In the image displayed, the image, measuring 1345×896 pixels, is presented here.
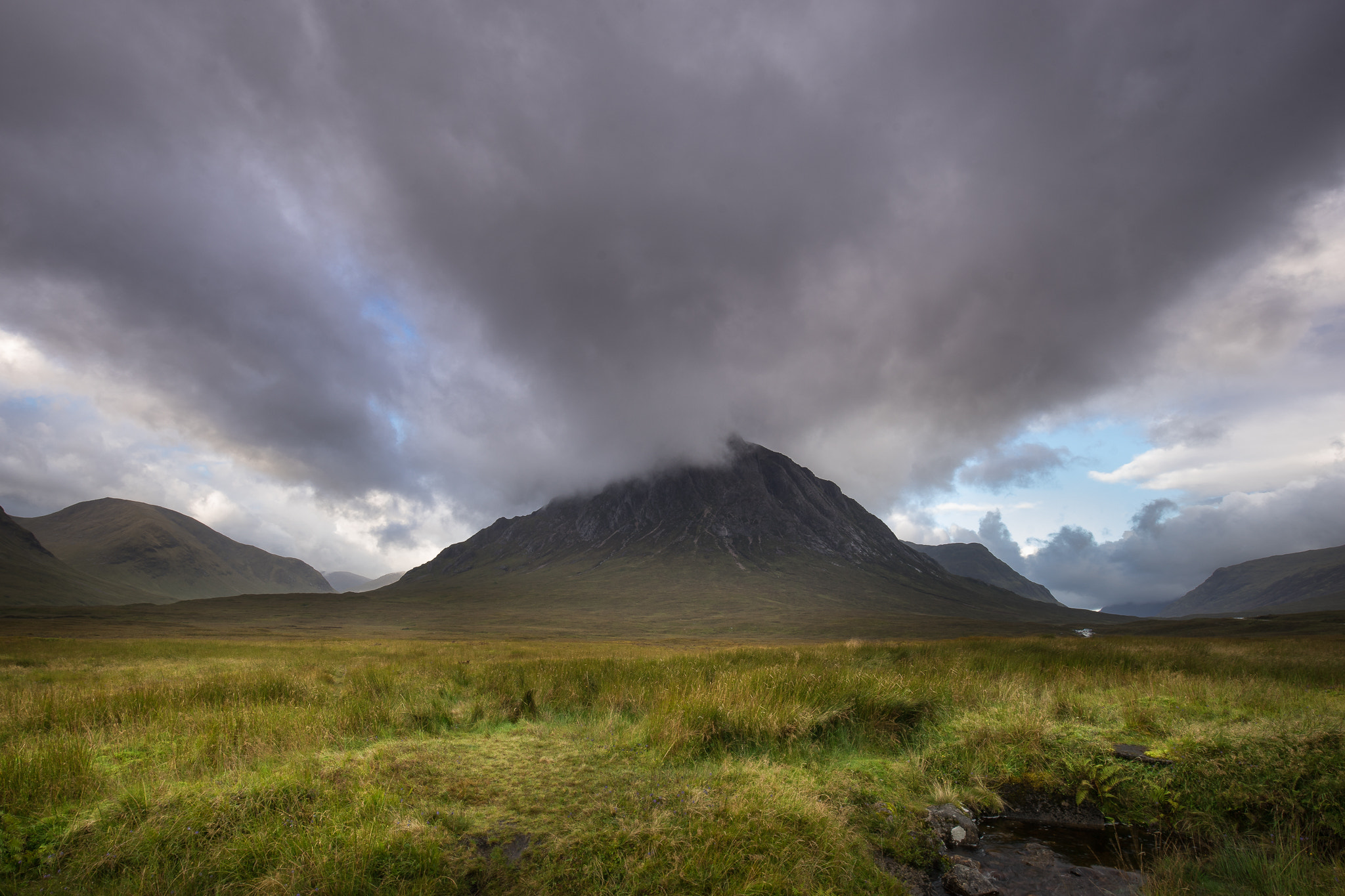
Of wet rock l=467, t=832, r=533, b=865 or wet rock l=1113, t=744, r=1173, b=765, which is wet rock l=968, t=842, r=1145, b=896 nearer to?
wet rock l=1113, t=744, r=1173, b=765

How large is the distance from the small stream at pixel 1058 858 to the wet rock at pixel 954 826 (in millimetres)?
74

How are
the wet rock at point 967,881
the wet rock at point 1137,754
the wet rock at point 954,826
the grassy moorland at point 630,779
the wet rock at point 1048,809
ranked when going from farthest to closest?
the wet rock at point 1137,754 → the wet rock at point 1048,809 → the wet rock at point 954,826 → the wet rock at point 967,881 → the grassy moorland at point 630,779

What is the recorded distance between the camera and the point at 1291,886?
172 inches

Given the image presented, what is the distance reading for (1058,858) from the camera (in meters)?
5.22

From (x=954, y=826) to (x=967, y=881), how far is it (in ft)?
3.52

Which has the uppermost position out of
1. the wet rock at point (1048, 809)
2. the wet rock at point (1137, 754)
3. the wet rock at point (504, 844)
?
the wet rock at point (1137, 754)

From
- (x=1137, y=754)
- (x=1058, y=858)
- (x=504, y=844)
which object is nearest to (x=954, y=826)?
(x=1058, y=858)

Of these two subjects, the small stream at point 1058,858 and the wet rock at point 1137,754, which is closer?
the small stream at point 1058,858

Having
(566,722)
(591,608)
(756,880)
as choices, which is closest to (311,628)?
(591,608)

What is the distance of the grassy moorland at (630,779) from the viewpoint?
14.4 feet

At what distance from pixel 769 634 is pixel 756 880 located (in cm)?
8471

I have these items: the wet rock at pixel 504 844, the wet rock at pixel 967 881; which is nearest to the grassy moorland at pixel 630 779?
the wet rock at pixel 504 844

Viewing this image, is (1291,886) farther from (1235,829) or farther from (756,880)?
(756,880)

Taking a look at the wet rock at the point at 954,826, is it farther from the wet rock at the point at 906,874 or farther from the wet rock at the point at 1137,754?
the wet rock at the point at 1137,754
